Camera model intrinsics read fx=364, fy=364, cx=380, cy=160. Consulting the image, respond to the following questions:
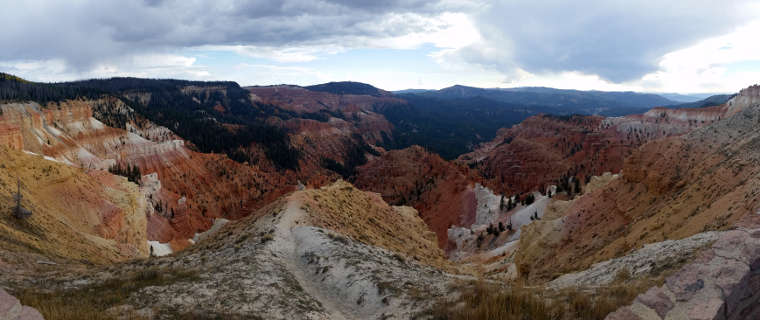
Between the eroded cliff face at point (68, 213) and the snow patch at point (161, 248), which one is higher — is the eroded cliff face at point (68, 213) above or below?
above

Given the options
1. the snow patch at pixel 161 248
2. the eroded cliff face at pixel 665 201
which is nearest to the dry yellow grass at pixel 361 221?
the eroded cliff face at pixel 665 201

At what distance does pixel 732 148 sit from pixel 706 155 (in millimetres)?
1329

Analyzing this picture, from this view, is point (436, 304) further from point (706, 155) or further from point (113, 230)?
point (113, 230)

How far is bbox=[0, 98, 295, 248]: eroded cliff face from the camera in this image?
1925 inches

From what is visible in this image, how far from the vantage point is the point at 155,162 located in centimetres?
6738

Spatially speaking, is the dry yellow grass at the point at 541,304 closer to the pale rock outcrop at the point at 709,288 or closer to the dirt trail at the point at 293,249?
the pale rock outcrop at the point at 709,288

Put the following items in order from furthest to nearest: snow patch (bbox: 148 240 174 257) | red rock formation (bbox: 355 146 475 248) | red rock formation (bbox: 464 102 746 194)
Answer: red rock formation (bbox: 464 102 746 194) → red rock formation (bbox: 355 146 475 248) → snow patch (bbox: 148 240 174 257)

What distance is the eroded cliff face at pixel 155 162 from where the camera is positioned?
48.9 metres

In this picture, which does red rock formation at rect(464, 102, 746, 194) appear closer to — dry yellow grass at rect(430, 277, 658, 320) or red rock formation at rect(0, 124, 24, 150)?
dry yellow grass at rect(430, 277, 658, 320)

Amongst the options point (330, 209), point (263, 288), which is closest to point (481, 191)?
point (330, 209)

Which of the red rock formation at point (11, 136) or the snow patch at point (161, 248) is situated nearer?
the red rock formation at point (11, 136)

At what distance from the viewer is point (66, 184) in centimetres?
2995

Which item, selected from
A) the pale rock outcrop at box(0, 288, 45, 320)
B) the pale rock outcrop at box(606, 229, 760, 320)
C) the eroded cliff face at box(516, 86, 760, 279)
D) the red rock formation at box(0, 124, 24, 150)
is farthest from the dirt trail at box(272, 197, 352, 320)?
the red rock formation at box(0, 124, 24, 150)

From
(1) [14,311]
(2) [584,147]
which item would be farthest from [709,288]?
(2) [584,147]
